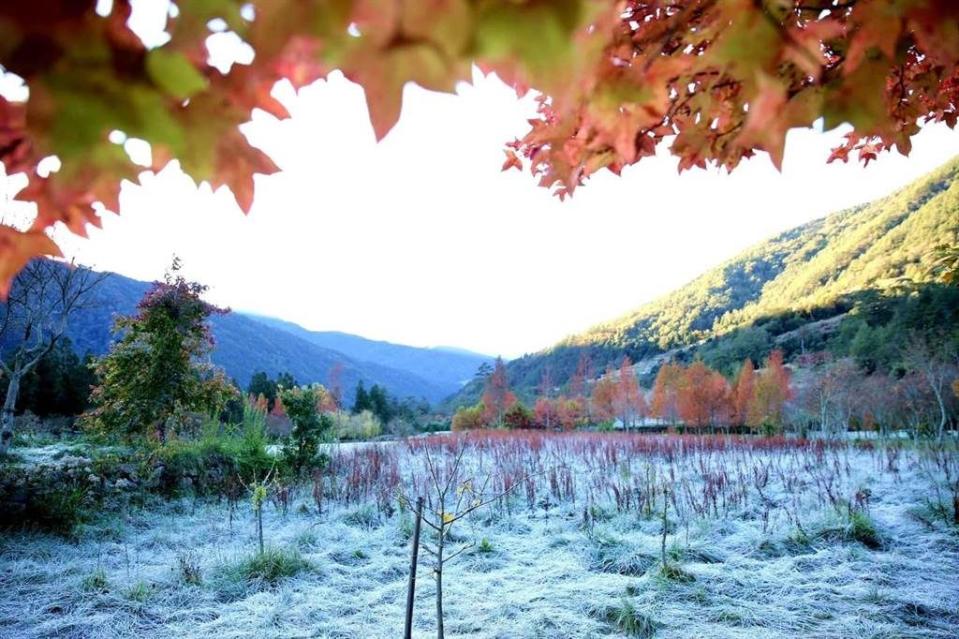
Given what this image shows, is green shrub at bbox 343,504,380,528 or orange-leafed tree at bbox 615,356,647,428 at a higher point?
A: orange-leafed tree at bbox 615,356,647,428

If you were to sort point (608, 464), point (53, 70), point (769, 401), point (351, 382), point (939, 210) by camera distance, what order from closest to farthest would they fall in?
point (53, 70), point (608, 464), point (769, 401), point (939, 210), point (351, 382)

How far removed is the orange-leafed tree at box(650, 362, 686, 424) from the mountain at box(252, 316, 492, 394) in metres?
122

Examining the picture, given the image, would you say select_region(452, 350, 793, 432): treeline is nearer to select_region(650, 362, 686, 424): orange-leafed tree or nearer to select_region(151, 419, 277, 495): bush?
select_region(650, 362, 686, 424): orange-leafed tree

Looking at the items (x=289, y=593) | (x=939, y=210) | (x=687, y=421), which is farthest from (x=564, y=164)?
(x=939, y=210)

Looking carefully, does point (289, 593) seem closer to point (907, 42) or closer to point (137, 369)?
point (907, 42)

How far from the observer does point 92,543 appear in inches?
185

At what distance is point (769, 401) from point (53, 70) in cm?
2653

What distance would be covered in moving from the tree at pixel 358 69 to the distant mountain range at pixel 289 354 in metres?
41.7

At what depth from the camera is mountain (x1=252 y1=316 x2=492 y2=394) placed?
520ft

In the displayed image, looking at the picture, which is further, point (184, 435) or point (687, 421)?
point (687, 421)

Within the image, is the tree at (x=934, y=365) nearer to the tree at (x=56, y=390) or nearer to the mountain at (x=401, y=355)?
the tree at (x=56, y=390)

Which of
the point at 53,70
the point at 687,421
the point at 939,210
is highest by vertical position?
the point at 939,210

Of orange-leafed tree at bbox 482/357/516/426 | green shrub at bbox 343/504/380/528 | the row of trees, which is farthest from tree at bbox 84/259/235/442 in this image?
orange-leafed tree at bbox 482/357/516/426

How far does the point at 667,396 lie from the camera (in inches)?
1145
